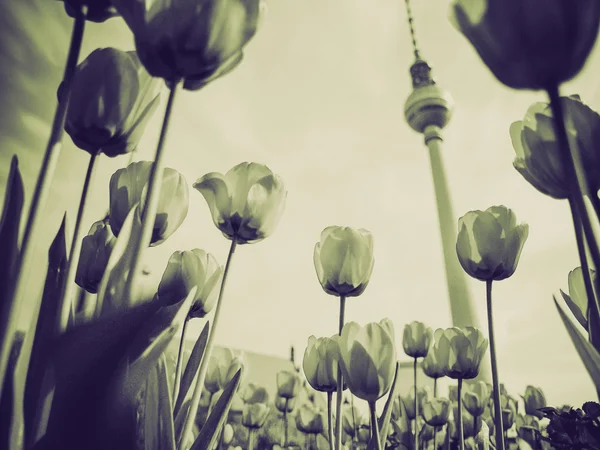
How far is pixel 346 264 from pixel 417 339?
4.38 ft

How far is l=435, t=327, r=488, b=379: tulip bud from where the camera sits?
1908 millimetres

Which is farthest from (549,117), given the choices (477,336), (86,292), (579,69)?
(477,336)

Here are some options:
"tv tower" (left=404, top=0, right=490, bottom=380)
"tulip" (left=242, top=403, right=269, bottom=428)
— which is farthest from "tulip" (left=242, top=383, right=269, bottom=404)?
"tv tower" (left=404, top=0, right=490, bottom=380)

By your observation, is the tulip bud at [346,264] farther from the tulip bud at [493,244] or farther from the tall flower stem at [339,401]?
the tulip bud at [493,244]

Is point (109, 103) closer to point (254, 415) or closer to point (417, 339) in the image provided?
point (417, 339)

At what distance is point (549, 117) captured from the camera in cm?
85

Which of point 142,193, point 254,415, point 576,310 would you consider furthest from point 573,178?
point 254,415

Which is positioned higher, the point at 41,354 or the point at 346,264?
the point at 346,264

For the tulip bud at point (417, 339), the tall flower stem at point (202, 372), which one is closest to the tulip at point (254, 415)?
the tulip bud at point (417, 339)

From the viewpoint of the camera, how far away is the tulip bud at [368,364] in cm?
124

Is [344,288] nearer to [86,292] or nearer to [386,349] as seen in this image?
[386,349]

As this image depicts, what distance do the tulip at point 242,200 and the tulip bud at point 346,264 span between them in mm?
371

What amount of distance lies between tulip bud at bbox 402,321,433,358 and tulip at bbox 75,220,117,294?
2.10 meters

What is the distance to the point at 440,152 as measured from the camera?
69.0 feet
